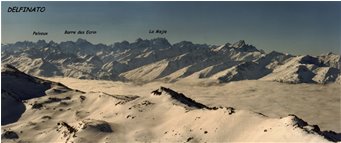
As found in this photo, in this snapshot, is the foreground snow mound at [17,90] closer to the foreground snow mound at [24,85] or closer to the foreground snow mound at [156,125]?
the foreground snow mound at [24,85]

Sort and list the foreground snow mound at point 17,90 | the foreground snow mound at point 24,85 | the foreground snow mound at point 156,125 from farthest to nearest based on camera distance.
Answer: the foreground snow mound at point 24,85, the foreground snow mound at point 17,90, the foreground snow mound at point 156,125

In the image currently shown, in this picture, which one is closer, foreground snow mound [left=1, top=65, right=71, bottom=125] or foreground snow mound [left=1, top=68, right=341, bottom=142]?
foreground snow mound [left=1, top=68, right=341, bottom=142]

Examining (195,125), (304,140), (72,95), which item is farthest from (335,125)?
(304,140)

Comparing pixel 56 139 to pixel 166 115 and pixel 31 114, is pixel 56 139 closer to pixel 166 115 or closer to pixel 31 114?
pixel 166 115

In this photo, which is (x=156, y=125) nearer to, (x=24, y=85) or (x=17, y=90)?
(x=17, y=90)

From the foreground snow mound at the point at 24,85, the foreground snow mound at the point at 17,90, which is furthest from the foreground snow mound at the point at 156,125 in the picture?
the foreground snow mound at the point at 24,85

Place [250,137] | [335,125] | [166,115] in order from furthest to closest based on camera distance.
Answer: [335,125]
[166,115]
[250,137]

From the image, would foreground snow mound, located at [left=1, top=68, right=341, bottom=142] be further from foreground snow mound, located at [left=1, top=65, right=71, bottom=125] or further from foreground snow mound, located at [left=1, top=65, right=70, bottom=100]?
foreground snow mound, located at [left=1, top=65, right=70, bottom=100]

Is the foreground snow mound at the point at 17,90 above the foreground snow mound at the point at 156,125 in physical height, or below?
above

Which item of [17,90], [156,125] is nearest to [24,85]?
[17,90]

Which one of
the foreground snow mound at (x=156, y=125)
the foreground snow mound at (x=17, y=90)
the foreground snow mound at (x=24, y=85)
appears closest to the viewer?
the foreground snow mound at (x=156, y=125)

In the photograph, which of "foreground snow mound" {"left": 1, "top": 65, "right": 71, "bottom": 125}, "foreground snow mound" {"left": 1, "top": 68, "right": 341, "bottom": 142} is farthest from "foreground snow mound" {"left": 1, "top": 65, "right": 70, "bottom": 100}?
"foreground snow mound" {"left": 1, "top": 68, "right": 341, "bottom": 142}
